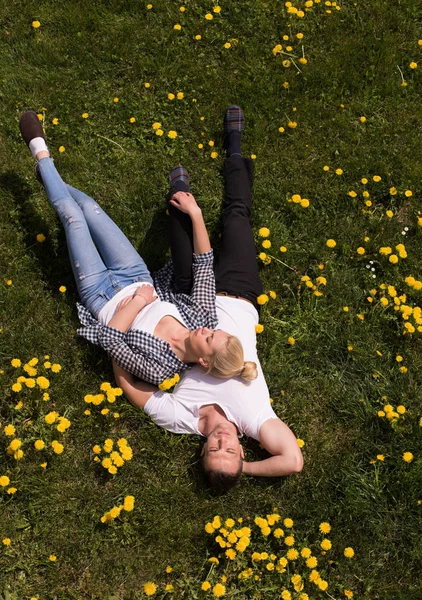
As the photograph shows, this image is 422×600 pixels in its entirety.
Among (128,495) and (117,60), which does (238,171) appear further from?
(128,495)

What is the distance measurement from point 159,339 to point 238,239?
47.6 inches

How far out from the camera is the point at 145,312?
4719mm

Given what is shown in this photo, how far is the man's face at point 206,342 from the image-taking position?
437 cm

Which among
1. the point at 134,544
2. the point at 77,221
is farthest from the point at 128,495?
the point at 77,221

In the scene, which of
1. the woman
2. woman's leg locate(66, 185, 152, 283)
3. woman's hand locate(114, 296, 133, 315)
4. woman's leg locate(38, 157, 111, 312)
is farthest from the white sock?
woman's hand locate(114, 296, 133, 315)

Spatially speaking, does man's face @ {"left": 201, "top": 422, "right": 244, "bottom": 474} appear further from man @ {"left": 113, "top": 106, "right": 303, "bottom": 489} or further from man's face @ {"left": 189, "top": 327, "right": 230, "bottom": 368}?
man's face @ {"left": 189, "top": 327, "right": 230, "bottom": 368}

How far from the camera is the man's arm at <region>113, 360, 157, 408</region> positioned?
4660 mm

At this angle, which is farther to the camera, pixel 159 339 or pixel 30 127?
pixel 30 127

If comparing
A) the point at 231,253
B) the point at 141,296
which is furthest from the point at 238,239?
the point at 141,296

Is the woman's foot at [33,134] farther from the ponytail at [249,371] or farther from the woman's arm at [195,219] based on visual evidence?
the ponytail at [249,371]

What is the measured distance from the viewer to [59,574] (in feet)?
14.2

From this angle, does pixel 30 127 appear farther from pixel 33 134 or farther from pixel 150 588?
pixel 150 588

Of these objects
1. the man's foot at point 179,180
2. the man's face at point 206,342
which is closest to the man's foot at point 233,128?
the man's foot at point 179,180

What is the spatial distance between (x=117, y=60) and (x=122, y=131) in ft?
2.65
